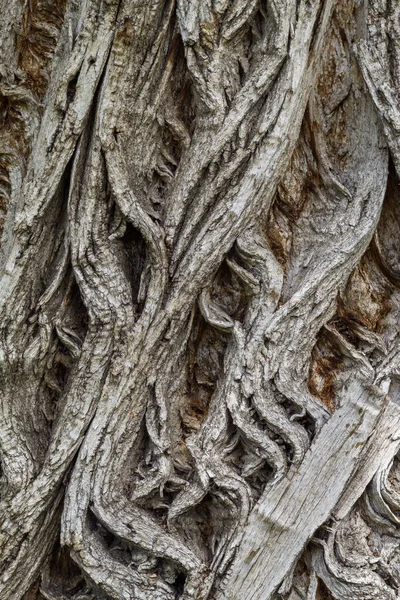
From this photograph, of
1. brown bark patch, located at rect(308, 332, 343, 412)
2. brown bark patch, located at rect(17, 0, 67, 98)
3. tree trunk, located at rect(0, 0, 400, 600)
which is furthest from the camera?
brown bark patch, located at rect(17, 0, 67, 98)

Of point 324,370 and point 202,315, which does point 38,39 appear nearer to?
point 202,315

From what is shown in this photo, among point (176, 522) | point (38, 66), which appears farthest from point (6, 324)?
point (38, 66)

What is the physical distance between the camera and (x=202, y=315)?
1.83 m

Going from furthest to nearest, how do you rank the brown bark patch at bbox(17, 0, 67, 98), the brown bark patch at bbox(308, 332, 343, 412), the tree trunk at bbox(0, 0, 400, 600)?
the brown bark patch at bbox(17, 0, 67, 98)
the brown bark patch at bbox(308, 332, 343, 412)
the tree trunk at bbox(0, 0, 400, 600)

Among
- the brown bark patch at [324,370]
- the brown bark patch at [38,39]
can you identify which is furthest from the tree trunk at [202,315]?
the brown bark patch at [38,39]

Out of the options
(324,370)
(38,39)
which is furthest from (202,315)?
(38,39)

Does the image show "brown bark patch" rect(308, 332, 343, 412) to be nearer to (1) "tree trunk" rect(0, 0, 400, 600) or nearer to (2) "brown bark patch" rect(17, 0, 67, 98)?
(1) "tree trunk" rect(0, 0, 400, 600)

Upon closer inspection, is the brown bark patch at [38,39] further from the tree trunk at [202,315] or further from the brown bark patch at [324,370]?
the brown bark patch at [324,370]

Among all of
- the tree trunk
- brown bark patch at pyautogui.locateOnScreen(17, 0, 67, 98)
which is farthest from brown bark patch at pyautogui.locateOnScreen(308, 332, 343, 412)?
brown bark patch at pyautogui.locateOnScreen(17, 0, 67, 98)

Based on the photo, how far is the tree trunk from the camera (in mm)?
1713

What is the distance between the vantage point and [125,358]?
1776mm

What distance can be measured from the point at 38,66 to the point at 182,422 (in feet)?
4.27

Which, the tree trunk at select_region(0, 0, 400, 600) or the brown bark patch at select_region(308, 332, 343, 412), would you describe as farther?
the brown bark patch at select_region(308, 332, 343, 412)

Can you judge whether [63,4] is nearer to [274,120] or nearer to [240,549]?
[274,120]
